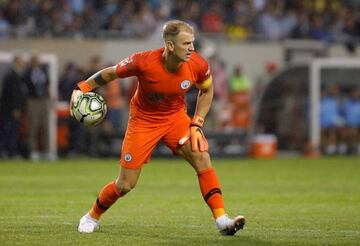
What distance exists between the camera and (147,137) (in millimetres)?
10242

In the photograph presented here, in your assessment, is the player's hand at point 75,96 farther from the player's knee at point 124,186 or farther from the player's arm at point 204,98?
the player's arm at point 204,98

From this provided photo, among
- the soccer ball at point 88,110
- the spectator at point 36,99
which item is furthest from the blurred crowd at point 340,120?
the soccer ball at point 88,110

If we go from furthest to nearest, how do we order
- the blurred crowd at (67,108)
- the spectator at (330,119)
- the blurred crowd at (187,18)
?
the spectator at (330,119), the blurred crowd at (187,18), the blurred crowd at (67,108)

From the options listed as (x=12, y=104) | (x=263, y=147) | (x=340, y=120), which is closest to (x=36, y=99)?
(x=12, y=104)

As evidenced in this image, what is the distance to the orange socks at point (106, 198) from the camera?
33.6 ft

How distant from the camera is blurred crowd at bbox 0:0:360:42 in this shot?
26.5 metres

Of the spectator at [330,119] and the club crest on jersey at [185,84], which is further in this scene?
the spectator at [330,119]

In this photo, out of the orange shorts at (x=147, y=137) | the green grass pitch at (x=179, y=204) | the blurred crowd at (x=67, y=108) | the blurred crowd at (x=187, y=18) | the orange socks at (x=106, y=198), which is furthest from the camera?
the blurred crowd at (x=187, y=18)

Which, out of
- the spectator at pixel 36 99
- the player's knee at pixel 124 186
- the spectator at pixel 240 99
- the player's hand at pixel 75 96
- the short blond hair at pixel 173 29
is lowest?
the spectator at pixel 240 99

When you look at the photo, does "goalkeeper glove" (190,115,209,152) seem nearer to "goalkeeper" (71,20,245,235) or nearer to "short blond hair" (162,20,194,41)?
"goalkeeper" (71,20,245,235)

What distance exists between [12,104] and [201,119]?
13.8 metres

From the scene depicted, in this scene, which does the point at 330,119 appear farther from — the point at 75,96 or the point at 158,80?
the point at 75,96

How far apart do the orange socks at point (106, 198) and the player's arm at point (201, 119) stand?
0.90m

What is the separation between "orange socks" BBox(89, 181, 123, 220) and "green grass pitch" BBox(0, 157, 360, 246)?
210 millimetres
